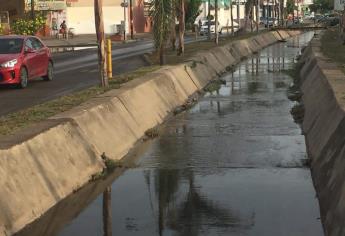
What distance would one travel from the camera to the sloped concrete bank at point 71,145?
23.9ft

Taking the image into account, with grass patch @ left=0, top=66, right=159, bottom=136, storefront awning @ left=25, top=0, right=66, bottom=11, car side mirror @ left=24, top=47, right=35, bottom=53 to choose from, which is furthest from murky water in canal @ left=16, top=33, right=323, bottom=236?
storefront awning @ left=25, top=0, right=66, bottom=11

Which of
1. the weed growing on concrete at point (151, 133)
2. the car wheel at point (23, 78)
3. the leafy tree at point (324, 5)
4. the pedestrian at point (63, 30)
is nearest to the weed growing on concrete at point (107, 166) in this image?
the weed growing on concrete at point (151, 133)

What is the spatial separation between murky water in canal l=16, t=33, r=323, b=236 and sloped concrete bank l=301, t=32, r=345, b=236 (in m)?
0.18

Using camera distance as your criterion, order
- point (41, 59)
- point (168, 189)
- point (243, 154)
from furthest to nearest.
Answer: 1. point (41, 59)
2. point (243, 154)
3. point (168, 189)

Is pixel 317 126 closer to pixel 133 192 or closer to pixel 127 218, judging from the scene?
pixel 133 192

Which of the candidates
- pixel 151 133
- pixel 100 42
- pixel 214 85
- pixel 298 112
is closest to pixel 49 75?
pixel 214 85

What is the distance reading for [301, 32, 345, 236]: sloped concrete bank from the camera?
6.98 meters

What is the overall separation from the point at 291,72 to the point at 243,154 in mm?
14515

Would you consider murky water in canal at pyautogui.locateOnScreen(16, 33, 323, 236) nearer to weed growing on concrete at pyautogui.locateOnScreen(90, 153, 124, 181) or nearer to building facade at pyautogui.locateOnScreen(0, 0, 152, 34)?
weed growing on concrete at pyautogui.locateOnScreen(90, 153, 124, 181)

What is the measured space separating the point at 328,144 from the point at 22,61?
1152 centimetres

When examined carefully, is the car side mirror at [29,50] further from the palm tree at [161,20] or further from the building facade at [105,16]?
the building facade at [105,16]

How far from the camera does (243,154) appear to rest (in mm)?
10602

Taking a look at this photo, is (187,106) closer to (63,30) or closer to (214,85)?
(214,85)

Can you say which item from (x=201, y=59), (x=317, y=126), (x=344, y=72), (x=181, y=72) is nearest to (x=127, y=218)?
(x=317, y=126)
